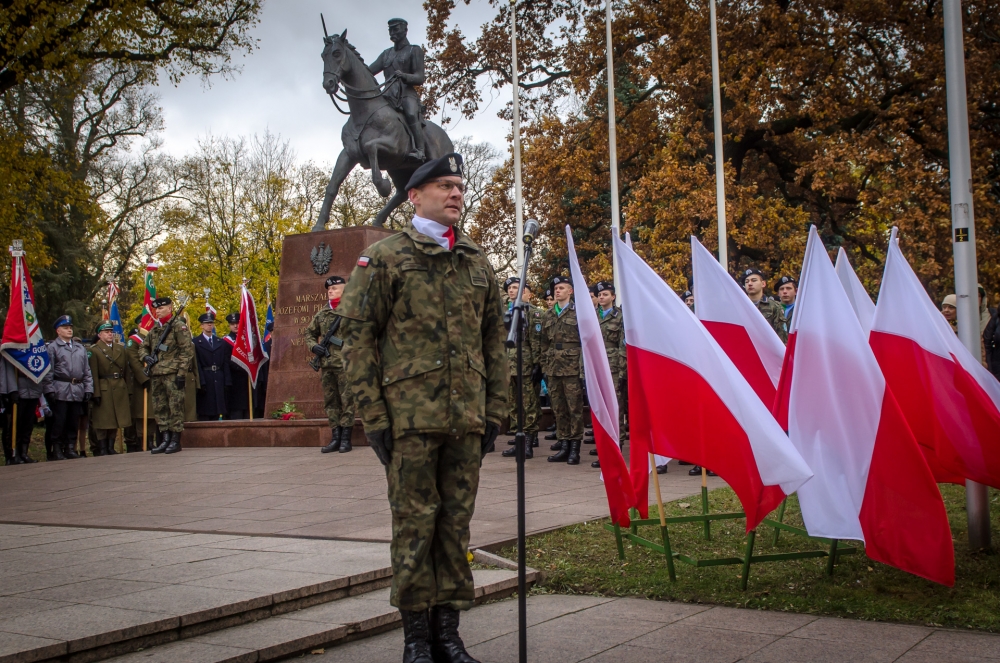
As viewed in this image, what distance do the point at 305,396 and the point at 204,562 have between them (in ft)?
27.4

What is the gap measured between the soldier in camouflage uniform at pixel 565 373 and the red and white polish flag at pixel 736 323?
16.1ft

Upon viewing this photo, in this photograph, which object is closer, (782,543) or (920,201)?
(782,543)

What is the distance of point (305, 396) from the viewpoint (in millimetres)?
13984

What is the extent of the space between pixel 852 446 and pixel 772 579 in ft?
3.08

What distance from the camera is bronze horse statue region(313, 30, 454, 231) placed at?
14234 millimetres

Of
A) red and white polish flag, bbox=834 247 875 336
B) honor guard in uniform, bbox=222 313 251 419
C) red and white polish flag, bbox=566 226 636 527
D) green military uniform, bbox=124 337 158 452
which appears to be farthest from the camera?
honor guard in uniform, bbox=222 313 251 419

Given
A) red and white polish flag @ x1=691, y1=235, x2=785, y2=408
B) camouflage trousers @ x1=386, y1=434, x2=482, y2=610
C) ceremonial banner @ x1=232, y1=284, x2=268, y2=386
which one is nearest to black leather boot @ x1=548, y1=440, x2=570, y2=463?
red and white polish flag @ x1=691, y1=235, x2=785, y2=408

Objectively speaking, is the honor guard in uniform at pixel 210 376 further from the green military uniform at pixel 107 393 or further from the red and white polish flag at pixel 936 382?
the red and white polish flag at pixel 936 382

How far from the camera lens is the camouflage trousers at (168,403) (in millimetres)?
13391

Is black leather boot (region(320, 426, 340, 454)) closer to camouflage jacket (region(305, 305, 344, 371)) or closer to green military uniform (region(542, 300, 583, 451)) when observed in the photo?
camouflage jacket (region(305, 305, 344, 371))

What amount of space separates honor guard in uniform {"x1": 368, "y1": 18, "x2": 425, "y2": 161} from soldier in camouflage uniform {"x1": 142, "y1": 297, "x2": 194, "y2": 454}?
4.44 m

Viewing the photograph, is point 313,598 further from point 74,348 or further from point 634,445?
point 74,348

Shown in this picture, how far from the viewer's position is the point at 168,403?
44.3 feet

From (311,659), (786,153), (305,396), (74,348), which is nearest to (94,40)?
(74,348)
